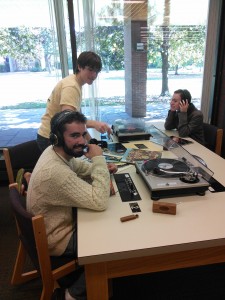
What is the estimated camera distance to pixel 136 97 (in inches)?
125

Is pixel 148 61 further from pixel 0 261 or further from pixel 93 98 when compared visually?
pixel 0 261

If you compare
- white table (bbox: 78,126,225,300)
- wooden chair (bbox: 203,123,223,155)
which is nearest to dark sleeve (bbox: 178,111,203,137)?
wooden chair (bbox: 203,123,223,155)

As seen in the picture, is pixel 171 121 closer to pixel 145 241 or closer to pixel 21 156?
pixel 21 156

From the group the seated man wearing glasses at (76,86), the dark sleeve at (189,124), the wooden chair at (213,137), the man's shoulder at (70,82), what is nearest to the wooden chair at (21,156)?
the seated man wearing glasses at (76,86)

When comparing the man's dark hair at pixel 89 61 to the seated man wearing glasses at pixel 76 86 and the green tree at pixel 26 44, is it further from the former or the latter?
the green tree at pixel 26 44

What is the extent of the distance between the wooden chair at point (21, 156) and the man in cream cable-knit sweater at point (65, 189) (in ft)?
1.99

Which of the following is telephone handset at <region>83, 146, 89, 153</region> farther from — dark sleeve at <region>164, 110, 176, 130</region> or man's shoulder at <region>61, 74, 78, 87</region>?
dark sleeve at <region>164, 110, 176, 130</region>

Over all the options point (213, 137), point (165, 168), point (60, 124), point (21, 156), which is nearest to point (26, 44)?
point (21, 156)

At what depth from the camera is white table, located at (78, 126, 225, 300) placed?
0.87m

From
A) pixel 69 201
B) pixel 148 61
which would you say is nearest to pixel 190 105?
pixel 148 61

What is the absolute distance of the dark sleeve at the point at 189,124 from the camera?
7.16 feet

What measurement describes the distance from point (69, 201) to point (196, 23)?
110 inches

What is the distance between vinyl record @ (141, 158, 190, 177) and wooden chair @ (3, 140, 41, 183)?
2.94 ft

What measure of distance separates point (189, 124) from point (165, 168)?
1.06 m
